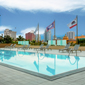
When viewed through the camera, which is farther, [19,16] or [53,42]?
[19,16]

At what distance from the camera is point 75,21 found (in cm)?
1636

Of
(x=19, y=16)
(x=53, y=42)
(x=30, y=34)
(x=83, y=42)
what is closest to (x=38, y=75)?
(x=83, y=42)

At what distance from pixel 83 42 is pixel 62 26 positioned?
233 feet

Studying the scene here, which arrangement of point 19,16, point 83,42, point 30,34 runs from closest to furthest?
1. point 83,42
2. point 30,34
3. point 19,16

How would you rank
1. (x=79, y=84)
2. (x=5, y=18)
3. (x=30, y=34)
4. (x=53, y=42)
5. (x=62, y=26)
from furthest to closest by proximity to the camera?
(x=62, y=26), (x=5, y=18), (x=30, y=34), (x=53, y=42), (x=79, y=84)

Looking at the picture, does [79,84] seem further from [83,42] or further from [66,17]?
[66,17]

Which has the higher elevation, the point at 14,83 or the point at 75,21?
the point at 75,21

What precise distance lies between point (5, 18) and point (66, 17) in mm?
39939

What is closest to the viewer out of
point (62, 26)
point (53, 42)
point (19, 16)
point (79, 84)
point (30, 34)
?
point (79, 84)

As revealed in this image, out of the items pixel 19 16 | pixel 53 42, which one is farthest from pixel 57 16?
pixel 53 42

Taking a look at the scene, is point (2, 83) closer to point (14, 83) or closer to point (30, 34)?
point (14, 83)

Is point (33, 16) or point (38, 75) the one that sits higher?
point (33, 16)

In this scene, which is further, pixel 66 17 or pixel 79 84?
pixel 66 17

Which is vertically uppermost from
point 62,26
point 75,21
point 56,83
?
point 62,26
